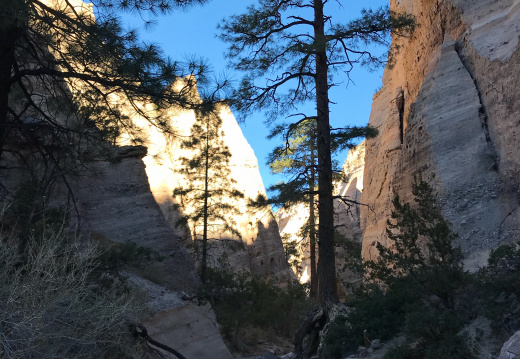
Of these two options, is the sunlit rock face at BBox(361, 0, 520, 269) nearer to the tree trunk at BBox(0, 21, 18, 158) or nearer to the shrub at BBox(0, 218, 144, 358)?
the shrub at BBox(0, 218, 144, 358)

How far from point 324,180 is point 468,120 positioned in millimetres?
4302

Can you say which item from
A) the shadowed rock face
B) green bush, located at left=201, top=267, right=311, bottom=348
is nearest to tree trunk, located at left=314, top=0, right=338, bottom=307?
green bush, located at left=201, top=267, right=311, bottom=348

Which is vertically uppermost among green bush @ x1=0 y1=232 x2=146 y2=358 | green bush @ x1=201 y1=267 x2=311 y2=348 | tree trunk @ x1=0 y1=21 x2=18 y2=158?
tree trunk @ x1=0 y1=21 x2=18 y2=158

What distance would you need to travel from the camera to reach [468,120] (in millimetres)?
13344

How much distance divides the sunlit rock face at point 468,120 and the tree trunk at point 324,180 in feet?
9.72

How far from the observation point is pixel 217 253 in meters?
32.8

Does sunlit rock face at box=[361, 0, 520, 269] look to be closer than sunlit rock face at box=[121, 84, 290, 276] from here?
Yes

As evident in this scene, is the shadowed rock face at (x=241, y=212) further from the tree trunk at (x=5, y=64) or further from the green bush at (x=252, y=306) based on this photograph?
the tree trunk at (x=5, y=64)

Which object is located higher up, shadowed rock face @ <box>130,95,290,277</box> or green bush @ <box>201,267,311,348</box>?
shadowed rock face @ <box>130,95,290,277</box>

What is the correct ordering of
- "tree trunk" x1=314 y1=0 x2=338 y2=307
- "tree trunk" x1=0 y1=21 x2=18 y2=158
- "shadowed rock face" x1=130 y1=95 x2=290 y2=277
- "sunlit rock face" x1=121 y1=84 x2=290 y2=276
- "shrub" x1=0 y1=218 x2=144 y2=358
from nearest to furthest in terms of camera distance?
"shrub" x1=0 y1=218 x2=144 y2=358 → "tree trunk" x1=0 y1=21 x2=18 y2=158 → "tree trunk" x1=314 y1=0 x2=338 y2=307 → "sunlit rock face" x1=121 y1=84 x2=290 y2=276 → "shadowed rock face" x1=130 y1=95 x2=290 y2=277

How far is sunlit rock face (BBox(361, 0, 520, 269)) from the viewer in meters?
11.7

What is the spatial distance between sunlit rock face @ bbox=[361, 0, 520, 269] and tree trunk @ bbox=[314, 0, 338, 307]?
2.96m

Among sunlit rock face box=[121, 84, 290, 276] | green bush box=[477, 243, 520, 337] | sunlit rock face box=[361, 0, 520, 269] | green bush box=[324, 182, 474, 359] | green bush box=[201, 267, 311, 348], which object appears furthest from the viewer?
sunlit rock face box=[121, 84, 290, 276]

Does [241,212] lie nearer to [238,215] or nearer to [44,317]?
[238,215]
